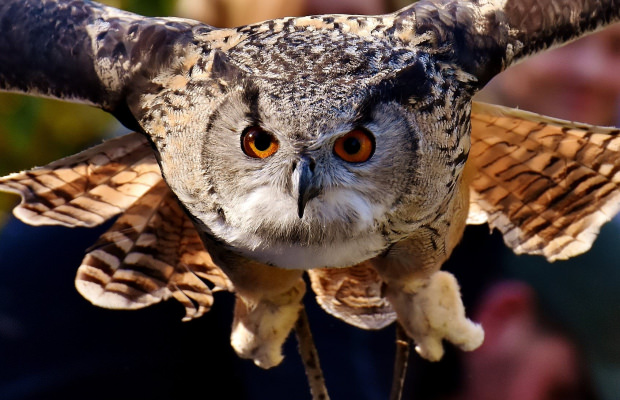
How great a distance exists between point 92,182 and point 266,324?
13.6 inches

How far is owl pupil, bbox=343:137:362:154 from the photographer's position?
3.23 ft

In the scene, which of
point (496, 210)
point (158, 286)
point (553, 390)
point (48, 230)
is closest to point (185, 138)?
point (158, 286)

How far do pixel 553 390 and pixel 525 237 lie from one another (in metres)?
0.77

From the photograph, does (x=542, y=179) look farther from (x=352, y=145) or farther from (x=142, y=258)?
(x=142, y=258)

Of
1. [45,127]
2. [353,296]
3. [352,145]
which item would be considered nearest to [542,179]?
[353,296]

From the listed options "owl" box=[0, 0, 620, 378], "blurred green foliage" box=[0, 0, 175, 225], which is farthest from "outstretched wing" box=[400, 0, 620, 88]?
"blurred green foliage" box=[0, 0, 175, 225]

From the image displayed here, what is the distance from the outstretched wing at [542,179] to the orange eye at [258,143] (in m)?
0.45

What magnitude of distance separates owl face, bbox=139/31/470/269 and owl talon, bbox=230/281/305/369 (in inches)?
8.7

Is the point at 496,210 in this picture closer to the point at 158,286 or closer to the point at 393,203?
the point at 393,203

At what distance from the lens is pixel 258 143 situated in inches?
39.1

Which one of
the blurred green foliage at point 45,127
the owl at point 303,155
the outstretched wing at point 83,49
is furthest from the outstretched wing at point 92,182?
the blurred green foliage at point 45,127

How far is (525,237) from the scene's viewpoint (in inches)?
54.8

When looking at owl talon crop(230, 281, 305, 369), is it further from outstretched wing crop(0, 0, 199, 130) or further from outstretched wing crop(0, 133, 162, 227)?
outstretched wing crop(0, 0, 199, 130)

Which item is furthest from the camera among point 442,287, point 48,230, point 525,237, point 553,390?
point 553,390
